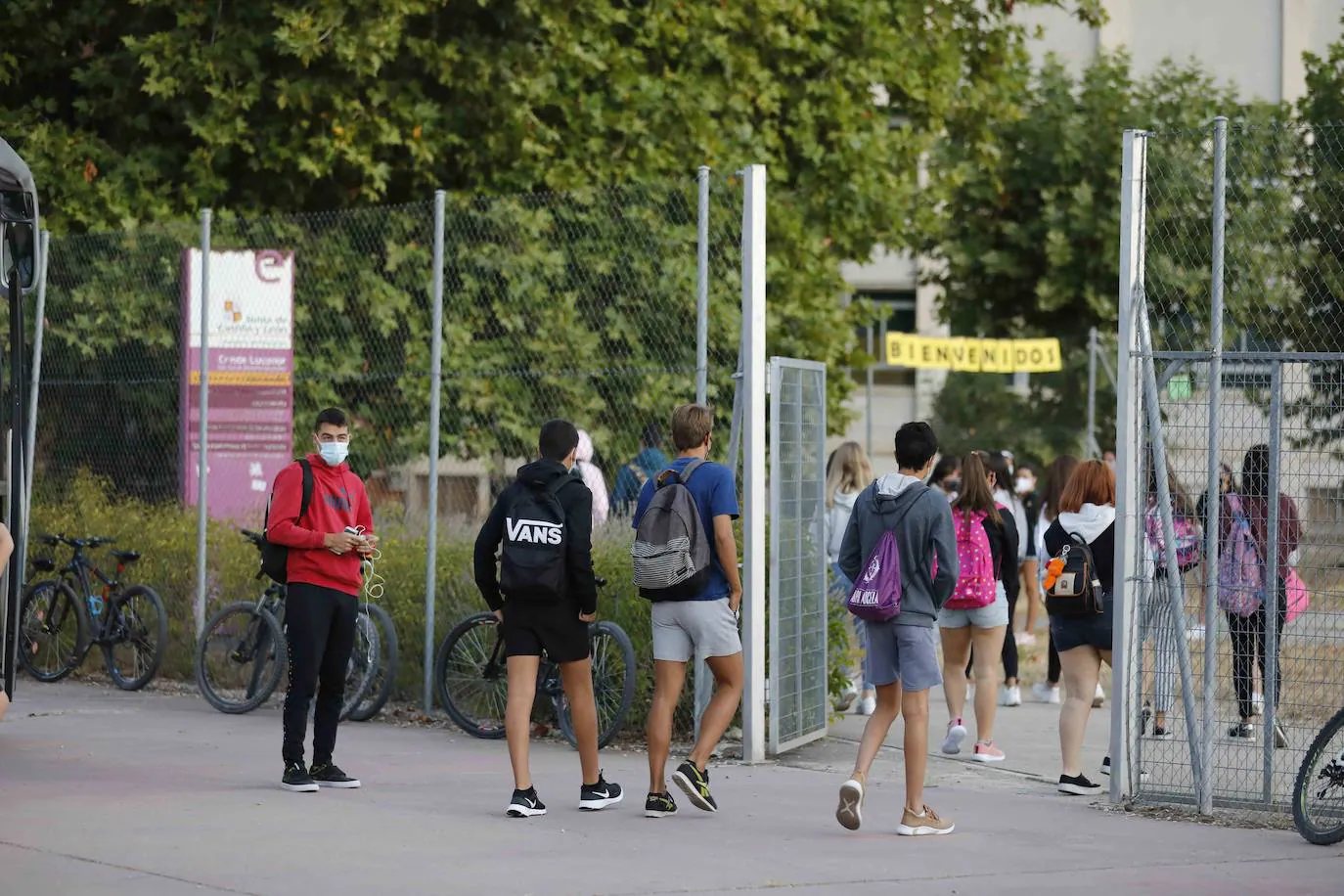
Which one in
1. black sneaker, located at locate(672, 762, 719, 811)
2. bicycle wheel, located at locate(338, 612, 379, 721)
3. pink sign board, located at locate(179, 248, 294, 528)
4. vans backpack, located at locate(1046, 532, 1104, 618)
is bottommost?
black sneaker, located at locate(672, 762, 719, 811)

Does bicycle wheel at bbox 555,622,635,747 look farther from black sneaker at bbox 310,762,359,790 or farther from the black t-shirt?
the black t-shirt

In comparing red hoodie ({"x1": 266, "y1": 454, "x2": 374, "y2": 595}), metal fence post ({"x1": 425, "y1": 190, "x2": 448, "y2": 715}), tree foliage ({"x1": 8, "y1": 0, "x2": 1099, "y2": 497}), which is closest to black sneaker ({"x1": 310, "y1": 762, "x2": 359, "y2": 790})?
red hoodie ({"x1": 266, "y1": 454, "x2": 374, "y2": 595})

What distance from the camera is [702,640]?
8.90 m

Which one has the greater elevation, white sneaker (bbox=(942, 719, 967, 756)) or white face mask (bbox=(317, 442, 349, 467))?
white face mask (bbox=(317, 442, 349, 467))

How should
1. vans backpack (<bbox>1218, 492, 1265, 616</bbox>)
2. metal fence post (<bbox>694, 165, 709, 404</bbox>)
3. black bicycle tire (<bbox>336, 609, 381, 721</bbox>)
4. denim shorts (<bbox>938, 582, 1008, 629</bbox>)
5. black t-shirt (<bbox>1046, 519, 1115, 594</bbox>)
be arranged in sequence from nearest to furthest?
vans backpack (<bbox>1218, 492, 1265, 616</bbox>)
black t-shirt (<bbox>1046, 519, 1115, 594</bbox>)
metal fence post (<bbox>694, 165, 709, 404</bbox>)
denim shorts (<bbox>938, 582, 1008, 629</bbox>)
black bicycle tire (<bbox>336, 609, 381, 721</bbox>)

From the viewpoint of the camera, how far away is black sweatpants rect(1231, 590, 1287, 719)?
9.52 metres

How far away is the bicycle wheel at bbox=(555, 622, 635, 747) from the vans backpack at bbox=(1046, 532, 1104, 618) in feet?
7.81

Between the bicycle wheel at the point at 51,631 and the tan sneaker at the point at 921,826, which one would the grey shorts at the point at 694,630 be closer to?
the tan sneaker at the point at 921,826

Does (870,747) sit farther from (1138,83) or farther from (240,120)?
(1138,83)

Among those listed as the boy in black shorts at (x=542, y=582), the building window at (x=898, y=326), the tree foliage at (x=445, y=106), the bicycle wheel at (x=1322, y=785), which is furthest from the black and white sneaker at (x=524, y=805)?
the building window at (x=898, y=326)

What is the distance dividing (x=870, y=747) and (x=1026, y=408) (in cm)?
2207

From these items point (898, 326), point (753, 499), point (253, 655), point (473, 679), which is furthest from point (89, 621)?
point (898, 326)

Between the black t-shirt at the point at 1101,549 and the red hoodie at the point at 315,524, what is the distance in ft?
11.2

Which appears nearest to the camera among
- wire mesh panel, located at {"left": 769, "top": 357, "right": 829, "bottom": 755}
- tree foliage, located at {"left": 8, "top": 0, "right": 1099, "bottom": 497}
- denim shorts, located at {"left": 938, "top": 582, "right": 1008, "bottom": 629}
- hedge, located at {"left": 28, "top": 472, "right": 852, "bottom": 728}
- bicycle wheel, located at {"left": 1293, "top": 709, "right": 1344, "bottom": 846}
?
bicycle wheel, located at {"left": 1293, "top": 709, "right": 1344, "bottom": 846}
